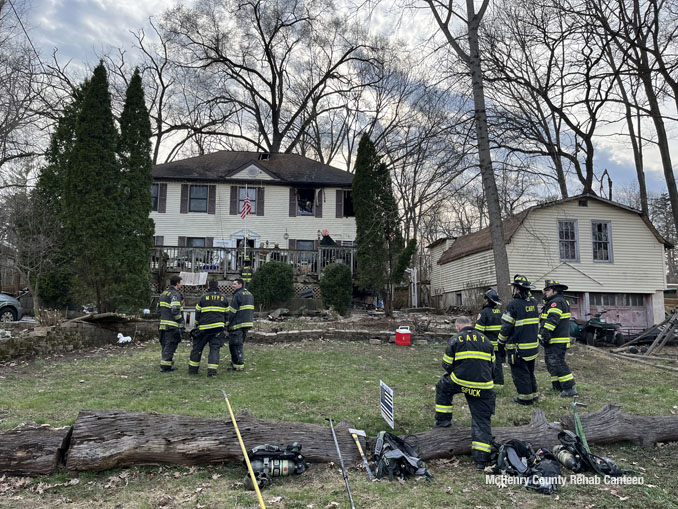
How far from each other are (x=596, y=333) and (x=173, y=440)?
15166mm

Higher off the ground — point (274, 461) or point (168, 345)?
point (168, 345)

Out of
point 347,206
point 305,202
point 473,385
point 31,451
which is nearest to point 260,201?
point 305,202

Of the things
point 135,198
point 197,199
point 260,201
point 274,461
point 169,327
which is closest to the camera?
point 274,461

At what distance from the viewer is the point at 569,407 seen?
23.8 ft

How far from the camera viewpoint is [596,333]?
15938 mm

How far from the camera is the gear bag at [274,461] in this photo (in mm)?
4633

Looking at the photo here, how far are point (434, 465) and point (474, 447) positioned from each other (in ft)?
1.57

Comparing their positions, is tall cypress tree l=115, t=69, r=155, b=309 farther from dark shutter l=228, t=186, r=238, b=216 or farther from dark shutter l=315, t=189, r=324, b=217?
dark shutter l=315, t=189, r=324, b=217

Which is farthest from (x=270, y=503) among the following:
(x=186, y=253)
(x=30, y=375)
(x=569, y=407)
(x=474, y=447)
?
(x=186, y=253)

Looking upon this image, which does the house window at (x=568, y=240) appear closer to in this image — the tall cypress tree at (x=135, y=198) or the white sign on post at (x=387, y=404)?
the tall cypress tree at (x=135, y=198)

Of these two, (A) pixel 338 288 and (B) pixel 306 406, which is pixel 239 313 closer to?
(B) pixel 306 406

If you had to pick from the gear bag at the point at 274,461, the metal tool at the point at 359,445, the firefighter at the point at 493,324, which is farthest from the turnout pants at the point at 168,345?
the firefighter at the point at 493,324

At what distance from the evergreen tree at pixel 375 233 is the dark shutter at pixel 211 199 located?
9.87 m

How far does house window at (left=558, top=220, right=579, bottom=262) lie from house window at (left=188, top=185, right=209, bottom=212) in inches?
697
